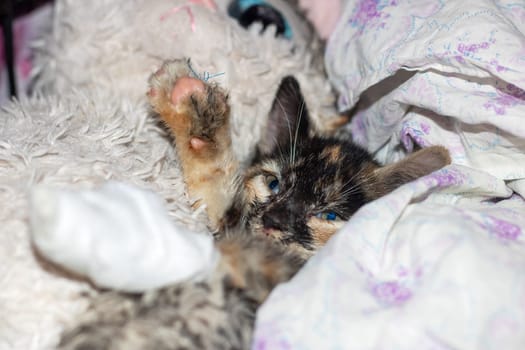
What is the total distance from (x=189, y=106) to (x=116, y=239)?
18.3 inches

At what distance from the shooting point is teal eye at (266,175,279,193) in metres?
1.41

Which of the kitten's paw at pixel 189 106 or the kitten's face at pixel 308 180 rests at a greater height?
the kitten's paw at pixel 189 106

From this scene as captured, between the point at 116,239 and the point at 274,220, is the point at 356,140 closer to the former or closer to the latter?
the point at 274,220

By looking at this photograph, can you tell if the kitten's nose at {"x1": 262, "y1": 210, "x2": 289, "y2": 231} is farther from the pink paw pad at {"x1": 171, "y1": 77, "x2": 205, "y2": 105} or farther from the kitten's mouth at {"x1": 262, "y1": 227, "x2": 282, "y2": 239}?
the pink paw pad at {"x1": 171, "y1": 77, "x2": 205, "y2": 105}

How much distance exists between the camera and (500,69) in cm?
129

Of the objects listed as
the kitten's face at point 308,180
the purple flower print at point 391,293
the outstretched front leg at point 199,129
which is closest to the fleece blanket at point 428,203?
the purple flower print at point 391,293

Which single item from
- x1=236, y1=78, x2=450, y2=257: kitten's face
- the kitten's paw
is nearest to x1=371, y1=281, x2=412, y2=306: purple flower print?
x1=236, y1=78, x2=450, y2=257: kitten's face

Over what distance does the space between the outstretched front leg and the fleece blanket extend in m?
0.35

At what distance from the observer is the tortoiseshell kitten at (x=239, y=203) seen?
3.05 ft

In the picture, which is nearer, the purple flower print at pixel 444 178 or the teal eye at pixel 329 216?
the purple flower print at pixel 444 178

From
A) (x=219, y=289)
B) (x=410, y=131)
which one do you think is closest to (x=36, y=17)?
(x=410, y=131)

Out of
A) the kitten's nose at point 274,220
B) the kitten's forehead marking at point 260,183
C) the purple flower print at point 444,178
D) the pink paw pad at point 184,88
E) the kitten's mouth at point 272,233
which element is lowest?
the kitten's forehead marking at point 260,183

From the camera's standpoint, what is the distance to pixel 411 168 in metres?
1.33

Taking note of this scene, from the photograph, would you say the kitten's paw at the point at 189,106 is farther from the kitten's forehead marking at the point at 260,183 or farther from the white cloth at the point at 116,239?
the white cloth at the point at 116,239
